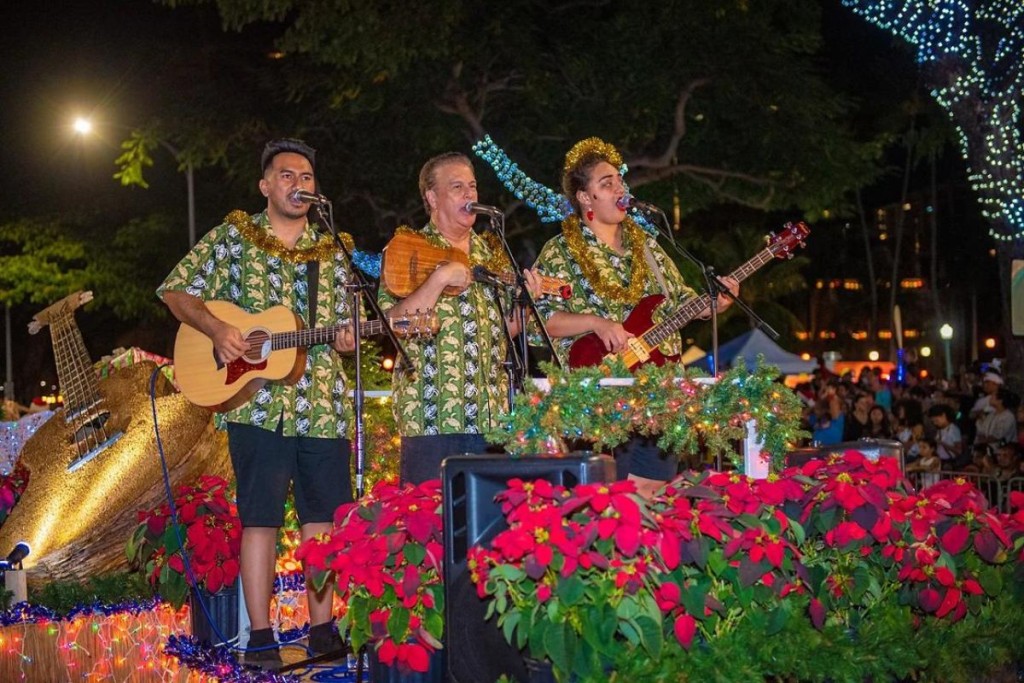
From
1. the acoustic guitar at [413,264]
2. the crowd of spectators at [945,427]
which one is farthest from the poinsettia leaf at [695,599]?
the crowd of spectators at [945,427]

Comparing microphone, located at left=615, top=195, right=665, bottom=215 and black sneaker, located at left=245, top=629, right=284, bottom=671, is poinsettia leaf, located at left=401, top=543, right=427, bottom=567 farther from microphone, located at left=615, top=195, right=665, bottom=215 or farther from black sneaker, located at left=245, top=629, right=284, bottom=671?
microphone, located at left=615, top=195, right=665, bottom=215

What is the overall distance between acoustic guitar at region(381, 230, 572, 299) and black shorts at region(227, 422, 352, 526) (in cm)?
72

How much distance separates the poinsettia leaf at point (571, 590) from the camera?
3.45 m

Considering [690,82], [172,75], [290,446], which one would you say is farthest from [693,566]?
[172,75]

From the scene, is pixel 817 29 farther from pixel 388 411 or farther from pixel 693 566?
pixel 693 566

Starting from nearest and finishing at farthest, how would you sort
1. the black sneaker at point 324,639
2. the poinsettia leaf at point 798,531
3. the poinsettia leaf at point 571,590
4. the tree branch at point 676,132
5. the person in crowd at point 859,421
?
the poinsettia leaf at point 571,590
the poinsettia leaf at point 798,531
the black sneaker at point 324,639
the person in crowd at point 859,421
the tree branch at point 676,132

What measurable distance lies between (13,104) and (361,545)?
67.0 ft

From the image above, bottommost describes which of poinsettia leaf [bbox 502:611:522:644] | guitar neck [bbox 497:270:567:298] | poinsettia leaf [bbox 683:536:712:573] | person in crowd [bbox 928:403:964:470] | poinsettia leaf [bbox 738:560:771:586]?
poinsettia leaf [bbox 502:611:522:644]

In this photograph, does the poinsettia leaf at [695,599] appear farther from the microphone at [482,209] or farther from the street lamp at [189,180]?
the street lamp at [189,180]

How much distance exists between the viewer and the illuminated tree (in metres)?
14.2

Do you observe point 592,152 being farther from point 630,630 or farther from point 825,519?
point 630,630

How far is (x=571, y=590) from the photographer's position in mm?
3459

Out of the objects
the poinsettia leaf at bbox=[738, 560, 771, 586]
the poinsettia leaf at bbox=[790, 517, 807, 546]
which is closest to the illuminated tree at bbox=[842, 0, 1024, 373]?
the poinsettia leaf at bbox=[790, 517, 807, 546]

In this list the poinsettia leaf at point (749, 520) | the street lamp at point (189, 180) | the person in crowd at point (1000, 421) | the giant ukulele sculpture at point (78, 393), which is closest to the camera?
the poinsettia leaf at point (749, 520)
